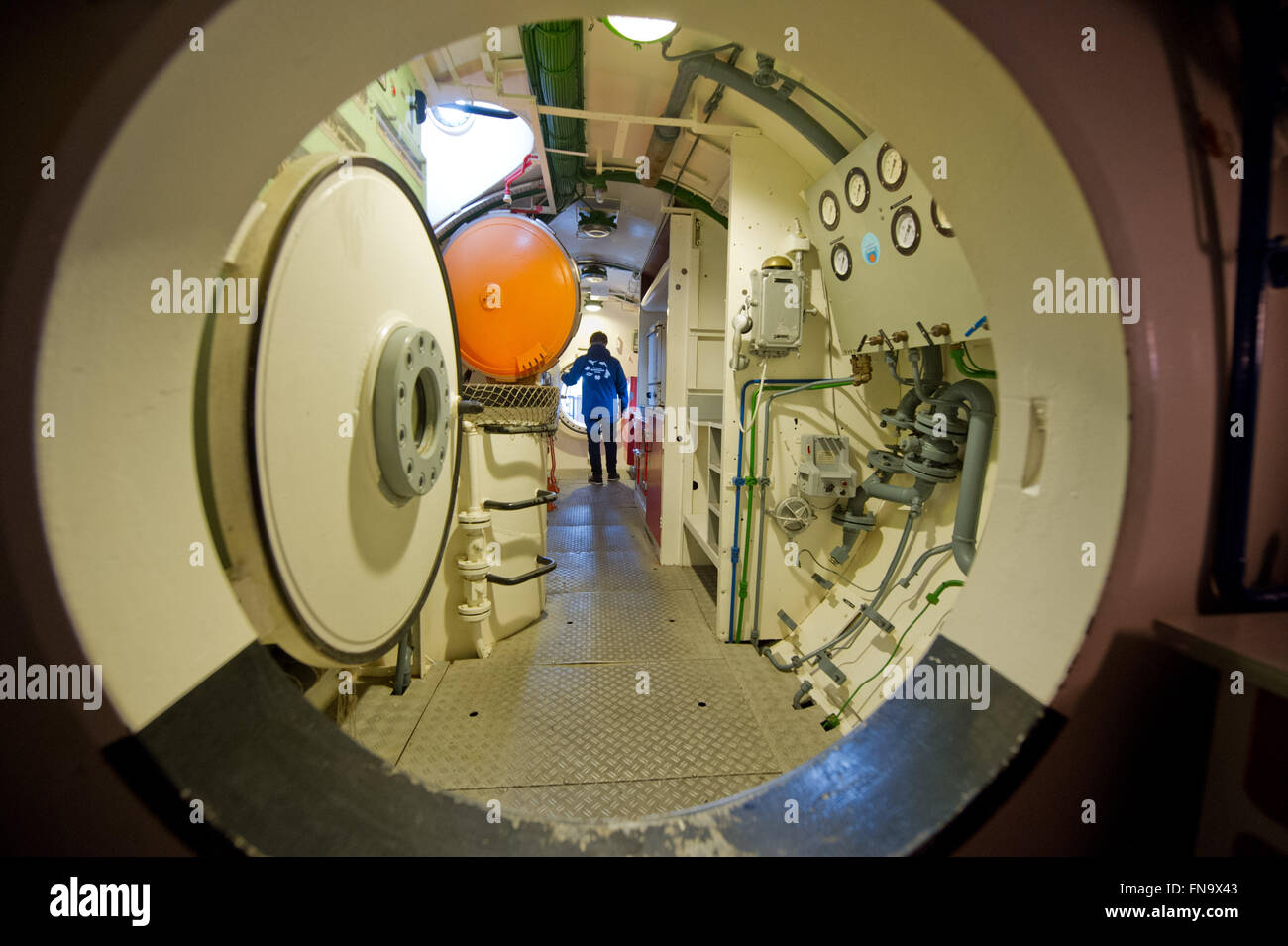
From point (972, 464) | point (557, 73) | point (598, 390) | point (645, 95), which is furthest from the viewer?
point (598, 390)

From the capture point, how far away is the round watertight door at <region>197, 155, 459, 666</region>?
2.58 feet

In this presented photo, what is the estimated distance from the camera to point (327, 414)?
0.99 meters

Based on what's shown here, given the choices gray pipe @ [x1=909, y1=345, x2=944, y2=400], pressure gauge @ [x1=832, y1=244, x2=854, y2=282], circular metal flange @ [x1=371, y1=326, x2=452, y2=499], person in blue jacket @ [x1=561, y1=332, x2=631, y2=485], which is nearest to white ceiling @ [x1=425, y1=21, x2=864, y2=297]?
pressure gauge @ [x1=832, y1=244, x2=854, y2=282]

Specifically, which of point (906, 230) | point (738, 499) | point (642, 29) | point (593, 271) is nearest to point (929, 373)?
point (906, 230)

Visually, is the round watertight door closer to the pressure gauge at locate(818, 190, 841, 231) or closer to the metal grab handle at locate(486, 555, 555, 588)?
the metal grab handle at locate(486, 555, 555, 588)

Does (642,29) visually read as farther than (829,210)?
No

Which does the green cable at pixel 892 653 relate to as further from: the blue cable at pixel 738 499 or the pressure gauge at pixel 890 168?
the pressure gauge at pixel 890 168

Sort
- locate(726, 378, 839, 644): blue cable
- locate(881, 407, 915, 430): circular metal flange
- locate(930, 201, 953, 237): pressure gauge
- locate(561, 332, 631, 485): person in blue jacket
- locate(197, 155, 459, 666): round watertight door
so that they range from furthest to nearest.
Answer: locate(561, 332, 631, 485): person in blue jacket
locate(726, 378, 839, 644): blue cable
locate(881, 407, 915, 430): circular metal flange
locate(930, 201, 953, 237): pressure gauge
locate(197, 155, 459, 666): round watertight door

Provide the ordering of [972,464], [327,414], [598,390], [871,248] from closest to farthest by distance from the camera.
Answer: [327,414] < [972,464] < [871,248] < [598,390]

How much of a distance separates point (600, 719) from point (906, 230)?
8.05 ft

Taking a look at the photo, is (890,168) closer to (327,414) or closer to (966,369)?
(966,369)

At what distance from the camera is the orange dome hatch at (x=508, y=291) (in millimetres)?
2334

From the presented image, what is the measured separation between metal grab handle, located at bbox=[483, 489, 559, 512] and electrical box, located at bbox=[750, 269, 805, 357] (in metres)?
1.48
